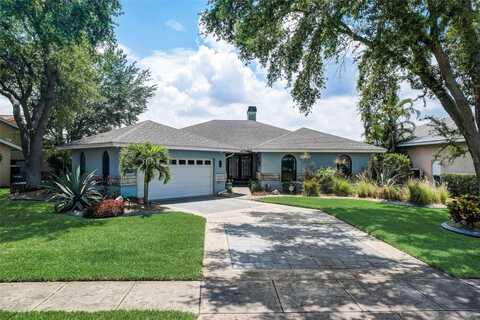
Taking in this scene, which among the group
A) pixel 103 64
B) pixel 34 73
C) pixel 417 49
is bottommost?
pixel 417 49

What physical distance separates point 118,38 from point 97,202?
12.2 m

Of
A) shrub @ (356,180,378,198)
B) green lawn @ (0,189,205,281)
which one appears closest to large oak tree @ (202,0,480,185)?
green lawn @ (0,189,205,281)

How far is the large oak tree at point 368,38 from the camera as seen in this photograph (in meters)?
7.22

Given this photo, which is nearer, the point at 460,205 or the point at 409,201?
the point at 460,205

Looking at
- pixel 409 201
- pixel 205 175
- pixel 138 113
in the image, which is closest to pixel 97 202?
pixel 205 175

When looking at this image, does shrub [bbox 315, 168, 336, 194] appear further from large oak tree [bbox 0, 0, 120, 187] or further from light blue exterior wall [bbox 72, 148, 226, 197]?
large oak tree [bbox 0, 0, 120, 187]

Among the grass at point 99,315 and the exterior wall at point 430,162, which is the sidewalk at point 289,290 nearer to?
the grass at point 99,315

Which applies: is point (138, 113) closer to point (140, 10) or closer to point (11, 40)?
point (11, 40)

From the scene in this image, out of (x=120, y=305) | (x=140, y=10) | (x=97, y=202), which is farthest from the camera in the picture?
(x=140, y=10)

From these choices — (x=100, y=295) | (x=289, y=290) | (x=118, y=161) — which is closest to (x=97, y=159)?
(x=118, y=161)

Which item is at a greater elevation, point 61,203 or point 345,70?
point 345,70

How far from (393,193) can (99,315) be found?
16274 millimetres

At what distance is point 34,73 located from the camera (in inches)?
722

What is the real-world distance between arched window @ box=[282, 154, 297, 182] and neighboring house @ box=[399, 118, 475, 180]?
27.3 feet
